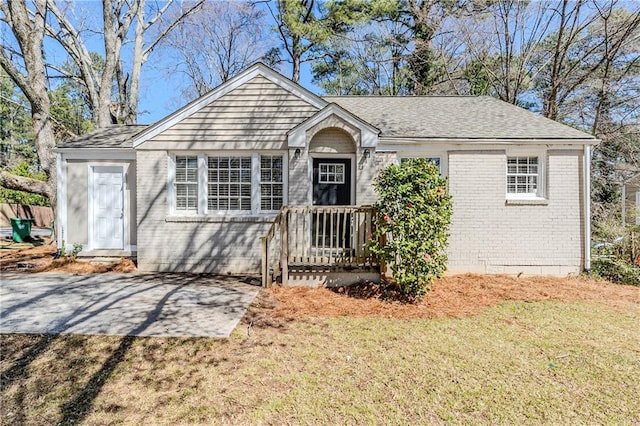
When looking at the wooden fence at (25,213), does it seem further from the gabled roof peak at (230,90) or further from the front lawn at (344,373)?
the front lawn at (344,373)

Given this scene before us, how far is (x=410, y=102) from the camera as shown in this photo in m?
10.1

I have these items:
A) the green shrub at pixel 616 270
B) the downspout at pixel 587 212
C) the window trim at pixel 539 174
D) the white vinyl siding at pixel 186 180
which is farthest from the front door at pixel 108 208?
the green shrub at pixel 616 270

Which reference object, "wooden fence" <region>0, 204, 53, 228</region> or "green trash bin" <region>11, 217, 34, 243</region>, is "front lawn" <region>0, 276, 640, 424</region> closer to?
"green trash bin" <region>11, 217, 34, 243</region>

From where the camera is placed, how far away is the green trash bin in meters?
12.7

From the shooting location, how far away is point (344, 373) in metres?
3.30

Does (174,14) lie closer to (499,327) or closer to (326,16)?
(326,16)

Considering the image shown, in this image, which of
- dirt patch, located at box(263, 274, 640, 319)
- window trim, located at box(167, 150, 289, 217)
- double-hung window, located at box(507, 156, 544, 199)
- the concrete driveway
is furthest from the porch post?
double-hung window, located at box(507, 156, 544, 199)

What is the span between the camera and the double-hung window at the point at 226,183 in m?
7.82

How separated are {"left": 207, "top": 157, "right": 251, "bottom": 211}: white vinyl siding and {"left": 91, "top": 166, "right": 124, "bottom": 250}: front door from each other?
2706mm

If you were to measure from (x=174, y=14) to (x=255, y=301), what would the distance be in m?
17.9

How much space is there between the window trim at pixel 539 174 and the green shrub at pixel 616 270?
7.26ft

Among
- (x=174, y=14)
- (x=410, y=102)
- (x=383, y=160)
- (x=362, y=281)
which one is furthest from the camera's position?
(x=174, y=14)

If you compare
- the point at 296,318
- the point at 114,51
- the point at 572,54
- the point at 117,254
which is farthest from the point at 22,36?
the point at 572,54

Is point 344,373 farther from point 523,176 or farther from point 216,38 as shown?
point 216,38
